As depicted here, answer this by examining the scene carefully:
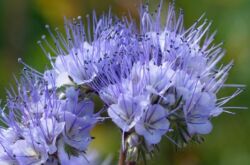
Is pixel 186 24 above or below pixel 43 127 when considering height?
below

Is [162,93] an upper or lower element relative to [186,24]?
upper

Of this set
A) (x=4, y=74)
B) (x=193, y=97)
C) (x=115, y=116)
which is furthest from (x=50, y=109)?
(x=4, y=74)

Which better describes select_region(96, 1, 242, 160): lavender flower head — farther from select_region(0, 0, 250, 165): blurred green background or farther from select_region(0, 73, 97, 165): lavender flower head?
select_region(0, 0, 250, 165): blurred green background

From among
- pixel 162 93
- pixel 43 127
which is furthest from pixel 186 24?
pixel 43 127

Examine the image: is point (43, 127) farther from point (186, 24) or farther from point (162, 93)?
point (186, 24)

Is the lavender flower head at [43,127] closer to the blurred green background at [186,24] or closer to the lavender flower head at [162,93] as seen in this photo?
the lavender flower head at [162,93]

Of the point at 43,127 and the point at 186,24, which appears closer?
the point at 43,127

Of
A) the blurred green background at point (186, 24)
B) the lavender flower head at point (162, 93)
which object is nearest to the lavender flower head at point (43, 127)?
the lavender flower head at point (162, 93)
